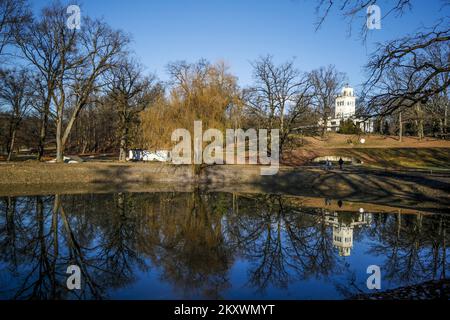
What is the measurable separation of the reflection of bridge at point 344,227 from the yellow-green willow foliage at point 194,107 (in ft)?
41.6

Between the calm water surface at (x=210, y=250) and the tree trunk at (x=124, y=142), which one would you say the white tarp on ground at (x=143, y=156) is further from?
the calm water surface at (x=210, y=250)

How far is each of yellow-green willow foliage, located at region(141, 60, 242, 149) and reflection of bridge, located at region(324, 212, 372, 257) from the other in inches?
A: 499

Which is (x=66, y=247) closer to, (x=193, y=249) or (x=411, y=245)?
(x=193, y=249)

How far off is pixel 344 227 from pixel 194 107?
50.0 feet

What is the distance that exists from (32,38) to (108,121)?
34.3 meters

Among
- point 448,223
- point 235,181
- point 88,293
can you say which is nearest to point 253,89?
point 235,181

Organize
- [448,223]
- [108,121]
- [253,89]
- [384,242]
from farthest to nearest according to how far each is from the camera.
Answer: [108,121] < [253,89] < [448,223] < [384,242]

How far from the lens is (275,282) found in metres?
7.04

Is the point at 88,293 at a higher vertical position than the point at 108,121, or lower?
lower

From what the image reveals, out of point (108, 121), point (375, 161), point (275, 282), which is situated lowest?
point (275, 282)

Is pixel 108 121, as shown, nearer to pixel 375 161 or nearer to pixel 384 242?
pixel 375 161

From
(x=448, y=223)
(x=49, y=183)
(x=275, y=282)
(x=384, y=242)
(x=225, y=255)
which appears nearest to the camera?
(x=275, y=282)
